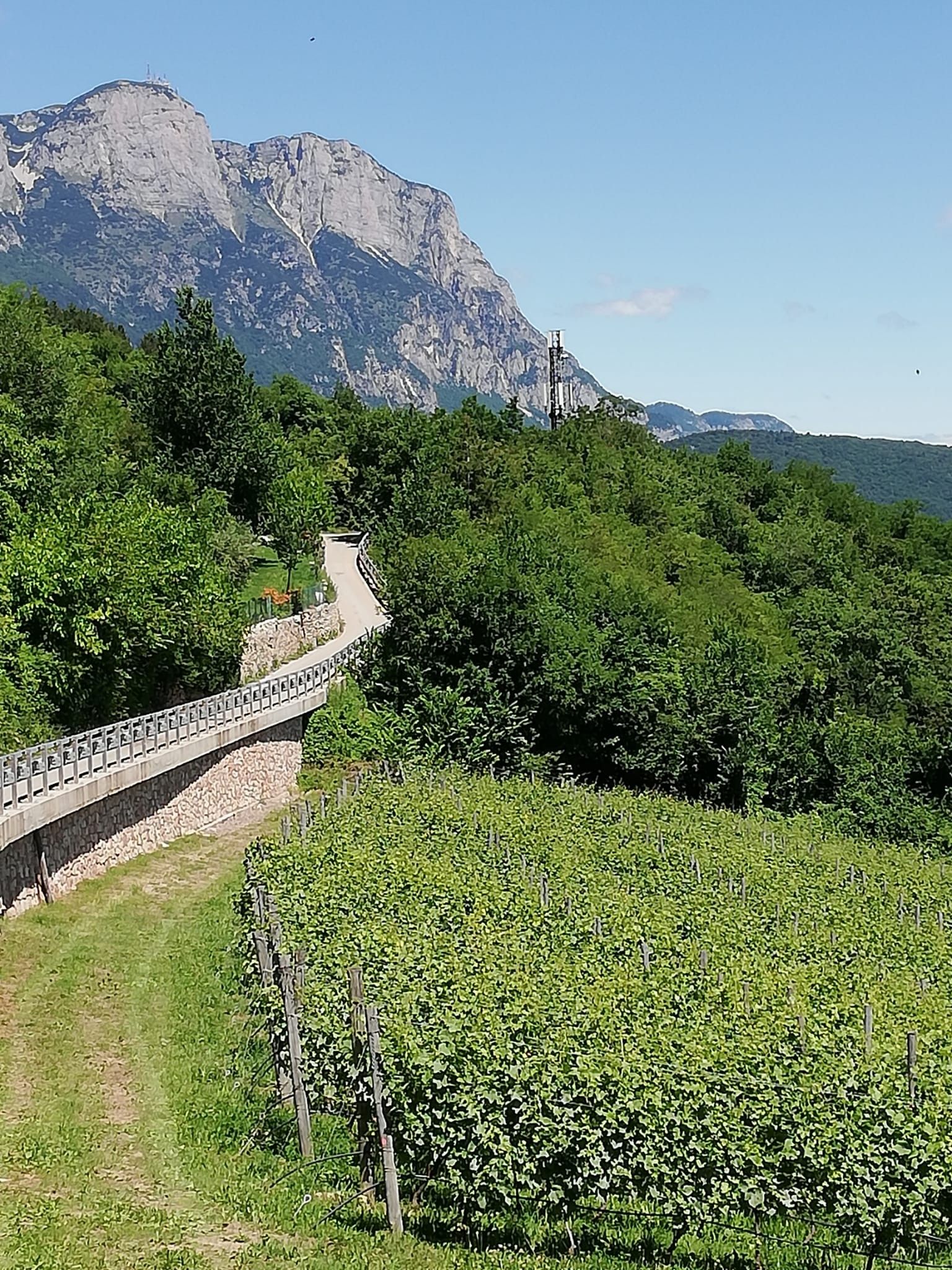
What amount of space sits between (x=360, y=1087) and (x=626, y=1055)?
243 cm

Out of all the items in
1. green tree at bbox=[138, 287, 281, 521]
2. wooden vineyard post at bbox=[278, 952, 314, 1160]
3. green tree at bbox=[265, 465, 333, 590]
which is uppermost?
green tree at bbox=[138, 287, 281, 521]

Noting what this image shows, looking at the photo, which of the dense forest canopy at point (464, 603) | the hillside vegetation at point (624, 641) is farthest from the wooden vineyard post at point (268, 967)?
the hillside vegetation at point (624, 641)

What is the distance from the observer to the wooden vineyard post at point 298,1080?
11.6 metres

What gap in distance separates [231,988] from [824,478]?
103 m

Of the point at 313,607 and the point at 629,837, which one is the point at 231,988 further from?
the point at 313,607

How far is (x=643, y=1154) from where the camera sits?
34.4 ft

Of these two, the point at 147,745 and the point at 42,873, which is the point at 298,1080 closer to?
the point at 42,873

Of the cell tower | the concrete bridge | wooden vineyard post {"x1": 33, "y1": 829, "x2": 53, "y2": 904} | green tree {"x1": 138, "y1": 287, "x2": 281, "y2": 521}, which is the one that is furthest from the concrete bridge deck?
the cell tower

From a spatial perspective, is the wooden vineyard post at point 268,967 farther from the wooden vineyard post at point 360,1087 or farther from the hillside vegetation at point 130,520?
the hillside vegetation at point 130,520

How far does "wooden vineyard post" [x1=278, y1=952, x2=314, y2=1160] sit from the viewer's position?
11648mm

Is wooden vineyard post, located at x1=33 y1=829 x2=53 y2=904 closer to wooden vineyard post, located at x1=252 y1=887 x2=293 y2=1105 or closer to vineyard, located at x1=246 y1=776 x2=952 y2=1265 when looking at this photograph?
vineyard, located at x1=246 y1=776 x2=952 y2=1265

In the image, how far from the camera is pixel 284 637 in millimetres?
41031

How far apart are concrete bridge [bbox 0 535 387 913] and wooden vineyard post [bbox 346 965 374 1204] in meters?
9.62

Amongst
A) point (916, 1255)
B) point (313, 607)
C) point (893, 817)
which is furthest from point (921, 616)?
point (916, 1255)
